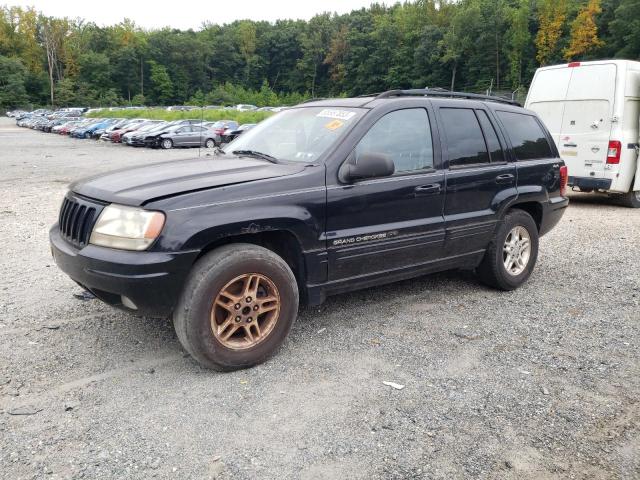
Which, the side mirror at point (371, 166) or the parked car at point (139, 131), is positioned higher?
the side mirror at point (371, 166)

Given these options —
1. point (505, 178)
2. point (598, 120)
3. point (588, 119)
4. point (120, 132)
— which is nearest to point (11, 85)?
point (120, 132)

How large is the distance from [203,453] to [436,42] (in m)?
104

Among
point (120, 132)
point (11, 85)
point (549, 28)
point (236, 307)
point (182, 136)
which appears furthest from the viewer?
point (11, 85)

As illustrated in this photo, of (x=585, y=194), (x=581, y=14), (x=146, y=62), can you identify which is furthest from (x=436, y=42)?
(x=585, y=194)

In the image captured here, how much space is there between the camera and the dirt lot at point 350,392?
271cm

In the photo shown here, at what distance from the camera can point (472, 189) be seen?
4.74 m

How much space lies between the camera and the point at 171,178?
3.66 m

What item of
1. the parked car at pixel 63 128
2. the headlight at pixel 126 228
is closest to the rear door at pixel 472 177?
the headlight at pixel 126 228

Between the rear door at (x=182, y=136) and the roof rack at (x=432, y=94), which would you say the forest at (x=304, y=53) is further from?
the roof rack at (x=432, y=94)

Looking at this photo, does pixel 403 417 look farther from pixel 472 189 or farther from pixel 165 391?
pixel 472 189

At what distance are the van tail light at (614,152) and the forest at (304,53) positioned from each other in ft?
221

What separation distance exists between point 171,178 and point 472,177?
260 cm

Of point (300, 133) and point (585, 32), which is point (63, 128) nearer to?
point (300, 133)

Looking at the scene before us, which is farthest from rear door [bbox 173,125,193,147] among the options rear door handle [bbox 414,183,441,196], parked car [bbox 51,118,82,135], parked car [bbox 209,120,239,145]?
rear door handle [bbox 414,183,441,196]
